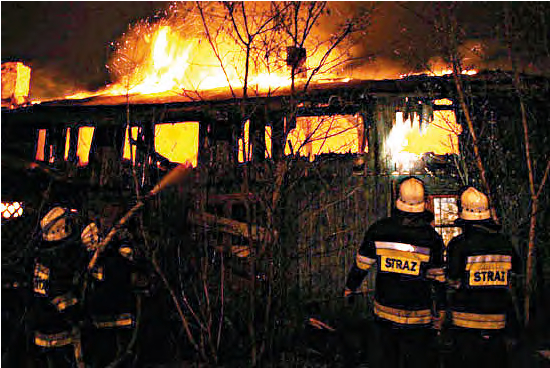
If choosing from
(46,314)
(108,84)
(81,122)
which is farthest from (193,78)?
(46,314)

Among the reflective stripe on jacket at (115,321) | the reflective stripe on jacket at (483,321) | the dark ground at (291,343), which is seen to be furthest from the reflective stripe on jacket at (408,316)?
the reflective stripe on jacket at (115,321)

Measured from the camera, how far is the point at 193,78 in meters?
16.4

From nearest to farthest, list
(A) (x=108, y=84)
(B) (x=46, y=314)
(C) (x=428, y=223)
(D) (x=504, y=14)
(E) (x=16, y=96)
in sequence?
1. (C) (x=428, y=223)
2. (B) (x=46, y=314)
3. (D) (x=504, y=14)
4. (E) (x=16, y=96)
5. (A) (x=108, y=84)

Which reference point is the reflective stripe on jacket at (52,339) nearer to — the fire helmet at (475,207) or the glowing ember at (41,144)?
the fire helmet at (475,207)

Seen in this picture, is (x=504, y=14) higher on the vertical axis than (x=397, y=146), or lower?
higher

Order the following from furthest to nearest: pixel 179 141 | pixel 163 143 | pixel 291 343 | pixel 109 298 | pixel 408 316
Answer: pixel 163 143, pixel 179 141, pixel 291 343, pixel 109 298, pixel 408 316

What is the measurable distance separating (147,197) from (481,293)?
13.1 ft

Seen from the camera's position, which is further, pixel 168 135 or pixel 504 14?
pixel 168 135

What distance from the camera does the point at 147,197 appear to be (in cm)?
478

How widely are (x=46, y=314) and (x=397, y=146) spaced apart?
7.44m

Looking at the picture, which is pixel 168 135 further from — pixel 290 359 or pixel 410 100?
pixel 290 359

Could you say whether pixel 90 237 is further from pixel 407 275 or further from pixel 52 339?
pixel 407 275

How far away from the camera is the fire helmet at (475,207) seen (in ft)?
14.7

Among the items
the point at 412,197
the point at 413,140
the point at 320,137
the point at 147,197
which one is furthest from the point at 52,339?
the point at 413,140
